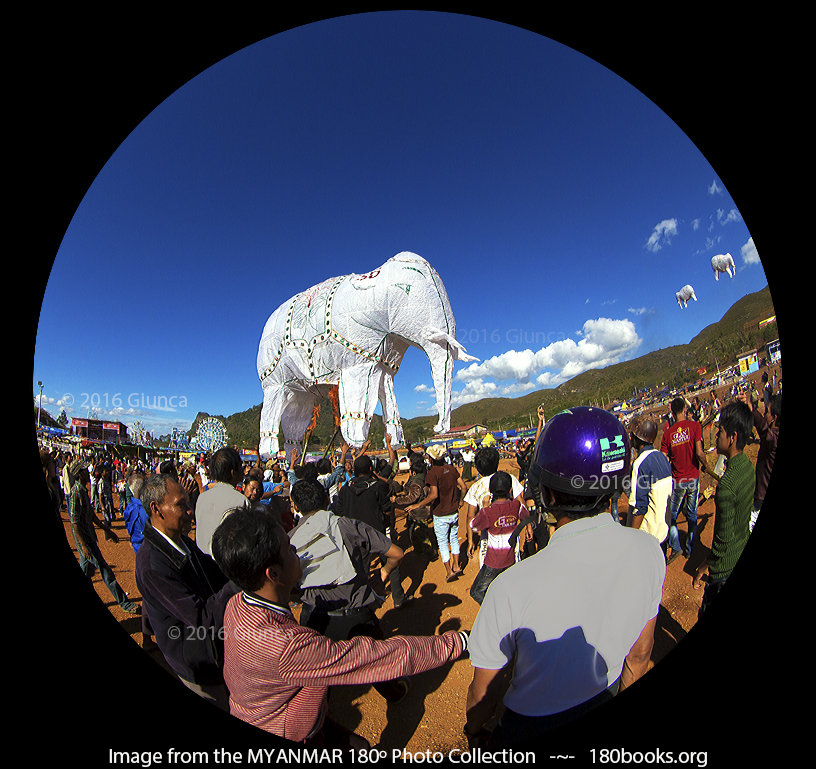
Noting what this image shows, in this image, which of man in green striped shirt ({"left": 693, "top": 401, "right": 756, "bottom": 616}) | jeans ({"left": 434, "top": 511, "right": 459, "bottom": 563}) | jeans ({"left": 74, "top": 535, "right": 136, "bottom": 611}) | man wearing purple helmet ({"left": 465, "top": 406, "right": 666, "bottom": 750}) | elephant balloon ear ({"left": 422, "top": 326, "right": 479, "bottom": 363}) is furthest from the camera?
jeans ({"left": 434, "top": 511, "right": 459, "bottom": 563})

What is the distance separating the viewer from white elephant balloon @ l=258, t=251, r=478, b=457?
3670 millimetres

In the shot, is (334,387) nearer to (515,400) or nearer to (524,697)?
(515,400)

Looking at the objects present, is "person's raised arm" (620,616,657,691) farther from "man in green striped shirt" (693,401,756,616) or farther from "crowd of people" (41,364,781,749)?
"man in green striped shirt" (693,401,756,616)

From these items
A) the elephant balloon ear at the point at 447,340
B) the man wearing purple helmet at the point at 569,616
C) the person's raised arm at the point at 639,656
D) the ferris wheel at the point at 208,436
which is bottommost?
the person's raised arm at the point at 639,656

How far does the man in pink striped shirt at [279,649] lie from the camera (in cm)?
125

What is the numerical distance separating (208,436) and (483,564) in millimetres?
2563

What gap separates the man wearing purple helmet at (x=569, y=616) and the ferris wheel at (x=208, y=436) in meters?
2.55

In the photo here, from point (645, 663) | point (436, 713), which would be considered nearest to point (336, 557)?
point (436, 713)

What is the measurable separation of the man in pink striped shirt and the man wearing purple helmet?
0.21 m

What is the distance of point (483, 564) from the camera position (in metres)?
2.97

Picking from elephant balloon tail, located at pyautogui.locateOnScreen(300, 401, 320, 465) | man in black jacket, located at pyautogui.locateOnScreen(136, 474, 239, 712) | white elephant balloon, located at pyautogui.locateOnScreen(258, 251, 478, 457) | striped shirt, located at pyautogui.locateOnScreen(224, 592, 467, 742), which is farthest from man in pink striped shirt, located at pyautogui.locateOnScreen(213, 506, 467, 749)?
elephant balloon tail, located at pyautogui.locateOnScreen(300, 401, 320, 465)

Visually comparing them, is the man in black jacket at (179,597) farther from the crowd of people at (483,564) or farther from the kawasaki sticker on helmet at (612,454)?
the kawasaki sticker on helmet at (612,454)

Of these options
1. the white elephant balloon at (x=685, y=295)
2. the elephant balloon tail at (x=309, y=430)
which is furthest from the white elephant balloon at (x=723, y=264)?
the elephant balloon tail at (x=309, y=430)

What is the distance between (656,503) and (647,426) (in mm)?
582
